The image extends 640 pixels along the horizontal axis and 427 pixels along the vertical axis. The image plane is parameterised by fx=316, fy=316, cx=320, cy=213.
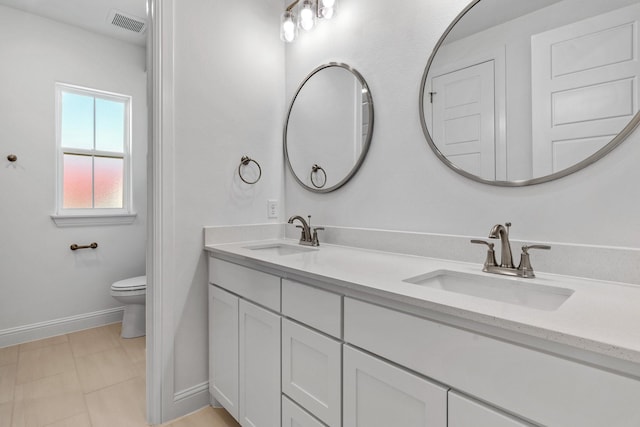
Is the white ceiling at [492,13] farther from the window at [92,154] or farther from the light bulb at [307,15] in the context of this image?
the window at [92,154]

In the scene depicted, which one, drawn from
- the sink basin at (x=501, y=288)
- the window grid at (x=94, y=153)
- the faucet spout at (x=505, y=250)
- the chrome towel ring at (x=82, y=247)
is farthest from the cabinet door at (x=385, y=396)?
the window grid at (x=94, y=153)

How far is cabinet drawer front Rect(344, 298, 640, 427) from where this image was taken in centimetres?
54

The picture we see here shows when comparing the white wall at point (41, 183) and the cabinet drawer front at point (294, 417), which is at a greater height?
Answer: the white wall at point (41, 183)

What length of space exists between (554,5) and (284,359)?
1.55m

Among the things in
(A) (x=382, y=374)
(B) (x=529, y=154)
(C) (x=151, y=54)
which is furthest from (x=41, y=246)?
(B) (x=529, y=154)

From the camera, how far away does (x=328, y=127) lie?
72.0 inches

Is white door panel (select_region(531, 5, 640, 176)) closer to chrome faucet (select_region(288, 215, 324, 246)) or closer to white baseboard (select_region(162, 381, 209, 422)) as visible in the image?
chrome faucet (select_region(288, 215, 324, 246))

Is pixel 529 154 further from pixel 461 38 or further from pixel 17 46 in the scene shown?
pixel 17 46

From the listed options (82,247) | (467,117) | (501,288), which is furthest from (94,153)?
(501,288)

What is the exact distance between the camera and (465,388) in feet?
2.30

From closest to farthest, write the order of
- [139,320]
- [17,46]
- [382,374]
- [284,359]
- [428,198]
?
[382,374] → [284,359] → [428,198] → [17,46] → [139,320]

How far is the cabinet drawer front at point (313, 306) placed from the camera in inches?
39.1

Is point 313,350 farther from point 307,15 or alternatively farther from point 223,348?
point 307,15

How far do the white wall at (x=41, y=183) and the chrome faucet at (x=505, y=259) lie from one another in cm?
306
